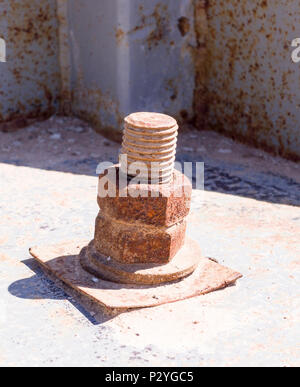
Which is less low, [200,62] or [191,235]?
[200,62]

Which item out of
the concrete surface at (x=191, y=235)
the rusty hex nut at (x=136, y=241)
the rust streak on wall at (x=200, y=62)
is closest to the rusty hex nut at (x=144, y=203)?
the rusty hex nut at (x=136, y=241)

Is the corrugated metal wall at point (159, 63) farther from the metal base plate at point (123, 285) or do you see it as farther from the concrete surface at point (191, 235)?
the metal base plate at point (123, 285)

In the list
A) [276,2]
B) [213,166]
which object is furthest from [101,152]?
[276,2]

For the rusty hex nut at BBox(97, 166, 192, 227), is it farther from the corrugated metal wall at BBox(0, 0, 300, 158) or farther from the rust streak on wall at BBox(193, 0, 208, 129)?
the rust streak on wall at BBox(193, 0, 208, 129)

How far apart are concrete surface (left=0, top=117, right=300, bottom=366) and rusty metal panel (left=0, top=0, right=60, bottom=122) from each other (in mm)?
342

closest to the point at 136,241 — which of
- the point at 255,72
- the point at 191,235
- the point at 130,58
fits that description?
the point at 191,235

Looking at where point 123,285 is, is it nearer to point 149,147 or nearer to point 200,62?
point 149,147

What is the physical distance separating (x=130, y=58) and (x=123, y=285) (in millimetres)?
2500

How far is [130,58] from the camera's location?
5.03 meters

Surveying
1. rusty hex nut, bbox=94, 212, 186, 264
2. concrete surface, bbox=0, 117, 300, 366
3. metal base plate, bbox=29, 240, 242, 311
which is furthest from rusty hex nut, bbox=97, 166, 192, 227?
concrete surface, bbox=0, 117, 300, 366

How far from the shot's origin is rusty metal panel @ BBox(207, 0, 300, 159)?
4820 millimetres

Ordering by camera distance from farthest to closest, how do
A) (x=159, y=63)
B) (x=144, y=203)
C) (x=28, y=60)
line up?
(x=28, y=60), (x=159, y=63), (x=144, y=203)

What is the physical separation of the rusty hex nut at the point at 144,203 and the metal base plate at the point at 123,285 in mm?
293
